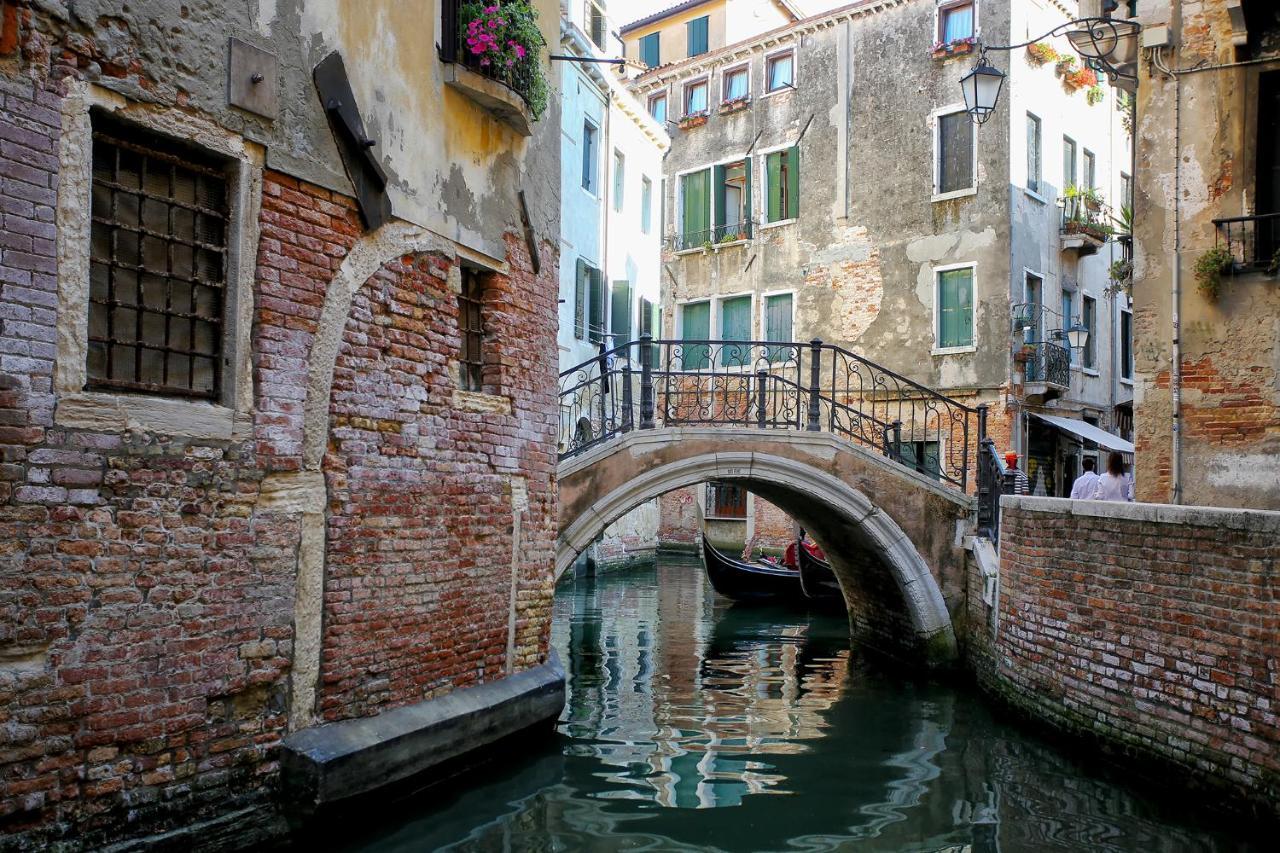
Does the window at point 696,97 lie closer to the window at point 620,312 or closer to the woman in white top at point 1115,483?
the window at point 620,312

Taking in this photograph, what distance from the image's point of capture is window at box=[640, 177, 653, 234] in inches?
720

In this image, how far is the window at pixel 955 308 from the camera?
52.5 feet

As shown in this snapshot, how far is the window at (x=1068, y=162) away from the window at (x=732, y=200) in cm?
500

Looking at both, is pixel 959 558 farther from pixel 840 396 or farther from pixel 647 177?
pixel 647 177

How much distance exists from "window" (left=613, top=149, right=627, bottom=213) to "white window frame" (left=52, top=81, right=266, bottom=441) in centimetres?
1302

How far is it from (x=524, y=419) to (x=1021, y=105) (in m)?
12.1

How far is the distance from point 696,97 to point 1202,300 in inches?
507

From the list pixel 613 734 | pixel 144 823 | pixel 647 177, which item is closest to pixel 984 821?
pixel 613 734

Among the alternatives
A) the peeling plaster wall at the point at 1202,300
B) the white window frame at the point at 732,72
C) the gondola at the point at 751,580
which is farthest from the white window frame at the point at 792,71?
the peeling plaster wall at the point at 1202,300

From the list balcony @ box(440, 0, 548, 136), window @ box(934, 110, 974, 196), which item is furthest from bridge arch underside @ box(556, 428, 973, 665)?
window @ box(934, 110, 974, 196)

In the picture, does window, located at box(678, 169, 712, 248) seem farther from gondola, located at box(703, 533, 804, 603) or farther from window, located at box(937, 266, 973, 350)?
gondola, located at box(703, 533, 804, 603)

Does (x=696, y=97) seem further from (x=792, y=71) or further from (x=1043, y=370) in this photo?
(x=1043, y=370)

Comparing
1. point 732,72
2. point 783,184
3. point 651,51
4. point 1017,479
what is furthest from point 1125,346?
point 1017,479

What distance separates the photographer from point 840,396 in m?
17.8
